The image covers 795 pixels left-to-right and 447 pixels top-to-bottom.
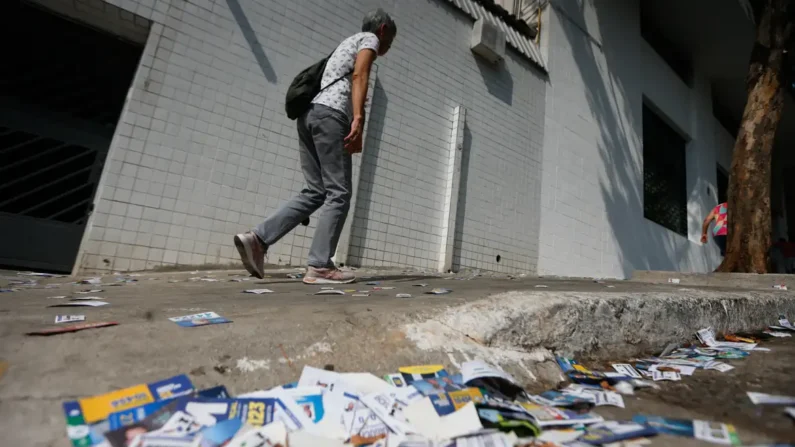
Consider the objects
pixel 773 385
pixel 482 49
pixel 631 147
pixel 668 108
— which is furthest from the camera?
pixel 668 108

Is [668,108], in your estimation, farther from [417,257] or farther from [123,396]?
[123,396]

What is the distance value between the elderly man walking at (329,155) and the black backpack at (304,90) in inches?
0.8

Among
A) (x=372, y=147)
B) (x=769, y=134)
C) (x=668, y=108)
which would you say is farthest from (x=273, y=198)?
(x=668, y=108)

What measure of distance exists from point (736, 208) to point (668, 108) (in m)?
6.17

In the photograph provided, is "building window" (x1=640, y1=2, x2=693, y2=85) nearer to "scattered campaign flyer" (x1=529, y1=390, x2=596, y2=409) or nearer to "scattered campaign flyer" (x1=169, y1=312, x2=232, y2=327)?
"scattered campaign flyer" (x1=529, y1=390, x2=596, y2=409)

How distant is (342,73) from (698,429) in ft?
7.73

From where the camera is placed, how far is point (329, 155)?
236 centimetres

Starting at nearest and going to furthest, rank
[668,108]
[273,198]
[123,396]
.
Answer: [123,396] → [273,198] → [668,108]

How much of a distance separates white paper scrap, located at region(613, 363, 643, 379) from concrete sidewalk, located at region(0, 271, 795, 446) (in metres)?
0.07

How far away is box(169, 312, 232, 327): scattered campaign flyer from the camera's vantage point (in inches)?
46.4

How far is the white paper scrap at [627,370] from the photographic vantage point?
136 cm

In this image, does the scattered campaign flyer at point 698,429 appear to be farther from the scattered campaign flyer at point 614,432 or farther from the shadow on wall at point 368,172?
the shadow on wall at point 368,172

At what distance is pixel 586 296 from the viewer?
160 cm

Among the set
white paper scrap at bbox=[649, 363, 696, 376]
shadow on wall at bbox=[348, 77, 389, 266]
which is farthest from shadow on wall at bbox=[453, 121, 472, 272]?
white paper scrap at bbox=[649, 363, 696, 376]
